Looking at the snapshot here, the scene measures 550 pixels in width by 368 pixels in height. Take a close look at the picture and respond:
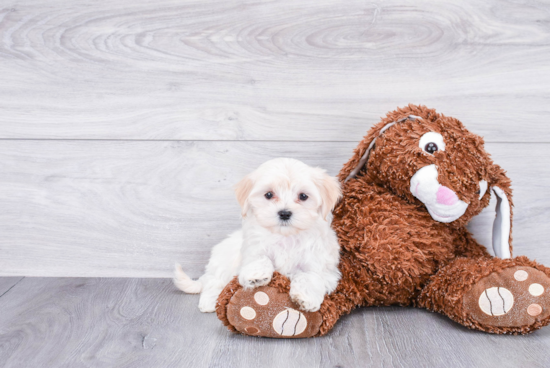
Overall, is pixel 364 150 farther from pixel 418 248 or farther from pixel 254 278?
pixel 254 278

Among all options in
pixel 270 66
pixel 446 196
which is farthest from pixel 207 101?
pixel 446 196

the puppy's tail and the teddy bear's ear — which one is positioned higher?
the teddy bear's ear

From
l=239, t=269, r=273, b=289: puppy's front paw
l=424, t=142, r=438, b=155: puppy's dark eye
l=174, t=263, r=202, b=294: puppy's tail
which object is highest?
l=424, t=142, r=438, b=155: puppy's dark eye

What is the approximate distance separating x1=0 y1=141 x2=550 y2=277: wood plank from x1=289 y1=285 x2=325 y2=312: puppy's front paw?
556 mm

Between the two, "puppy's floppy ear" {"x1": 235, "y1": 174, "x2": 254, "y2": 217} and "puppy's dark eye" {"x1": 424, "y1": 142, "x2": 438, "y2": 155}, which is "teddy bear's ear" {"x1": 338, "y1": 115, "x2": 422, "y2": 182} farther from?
"puppy's floppy ear" {"x1": 235, "y1": 174, "x2": 254, "y2": 217}

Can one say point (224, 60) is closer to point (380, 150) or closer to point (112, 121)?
point (112, 121)

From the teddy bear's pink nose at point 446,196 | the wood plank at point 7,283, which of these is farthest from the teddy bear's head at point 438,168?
the wood plank at point 7,283

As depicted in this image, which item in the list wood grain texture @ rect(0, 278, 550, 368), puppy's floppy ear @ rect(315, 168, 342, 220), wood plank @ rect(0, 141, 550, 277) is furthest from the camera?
wood plank @ rect(0, 141, 550, 277)

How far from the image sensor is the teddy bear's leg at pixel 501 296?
1.04m

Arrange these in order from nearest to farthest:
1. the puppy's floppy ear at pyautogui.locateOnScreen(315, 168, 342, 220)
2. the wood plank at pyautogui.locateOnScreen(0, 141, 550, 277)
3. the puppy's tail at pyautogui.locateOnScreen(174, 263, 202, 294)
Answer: the puppy's floppy ear at pyautogui.locateOnScreen(315, 168, 342, 220) → the puppy's tail at pyautogui.locateOnScreen(174, 263, 202, 294) → the wood plank at pyautogui.locateOnScreen(0, 141, 550, 277)

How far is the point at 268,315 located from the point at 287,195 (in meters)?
0.29

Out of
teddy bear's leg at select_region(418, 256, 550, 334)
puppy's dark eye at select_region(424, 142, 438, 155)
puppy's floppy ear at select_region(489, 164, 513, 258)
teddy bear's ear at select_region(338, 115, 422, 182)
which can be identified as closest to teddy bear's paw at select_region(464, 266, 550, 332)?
teddy bear's leg at select_region(418, 256, 550, 334)

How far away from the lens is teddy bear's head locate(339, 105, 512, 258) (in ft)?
3.81

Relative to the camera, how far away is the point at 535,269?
1074 mm
